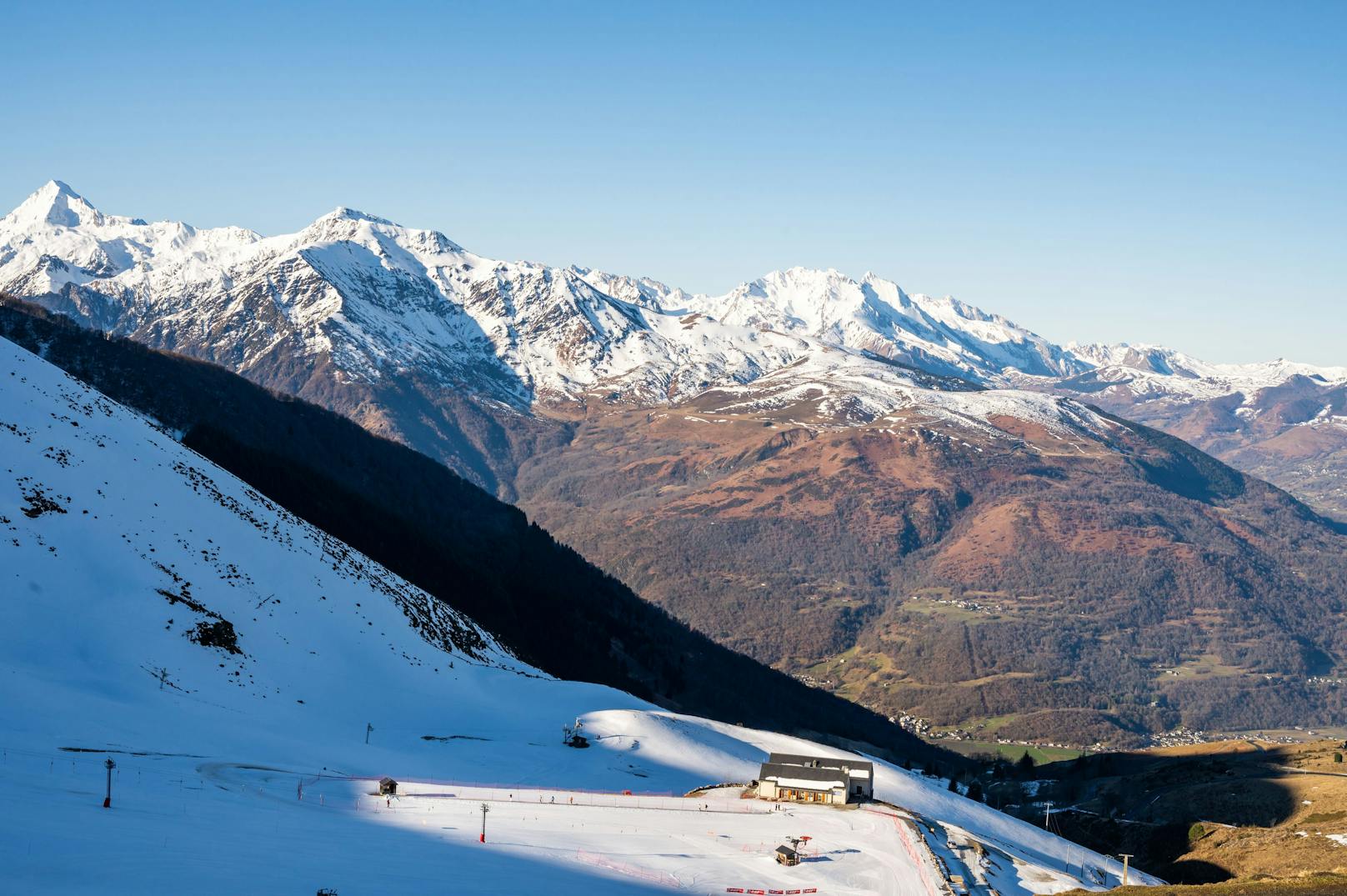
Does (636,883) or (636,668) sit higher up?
(636,668)

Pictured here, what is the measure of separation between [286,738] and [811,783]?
34862 mm

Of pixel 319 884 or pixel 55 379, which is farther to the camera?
pixel 55 379

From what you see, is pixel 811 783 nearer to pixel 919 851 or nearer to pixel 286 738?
pixel 919 851

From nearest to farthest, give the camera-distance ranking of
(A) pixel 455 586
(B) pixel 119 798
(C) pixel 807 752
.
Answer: (B) pixel 119 798 → (C) pixel 807 752 → (A) pixel 455 586

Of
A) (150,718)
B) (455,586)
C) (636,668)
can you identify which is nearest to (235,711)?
(150,718)

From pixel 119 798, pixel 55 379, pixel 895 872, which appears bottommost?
pixel 895 872

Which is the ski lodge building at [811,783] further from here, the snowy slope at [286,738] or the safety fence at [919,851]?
the safety fence at [919,851]

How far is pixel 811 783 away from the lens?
76688 mm

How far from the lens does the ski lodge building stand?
7625cm

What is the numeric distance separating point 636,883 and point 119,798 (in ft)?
78.3

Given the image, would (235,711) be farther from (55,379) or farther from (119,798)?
(55,379)

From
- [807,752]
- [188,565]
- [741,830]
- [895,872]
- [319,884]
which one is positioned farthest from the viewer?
[807,752]

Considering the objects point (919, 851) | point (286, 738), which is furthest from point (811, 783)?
point (286, 738)

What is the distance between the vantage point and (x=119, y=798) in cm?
4984
